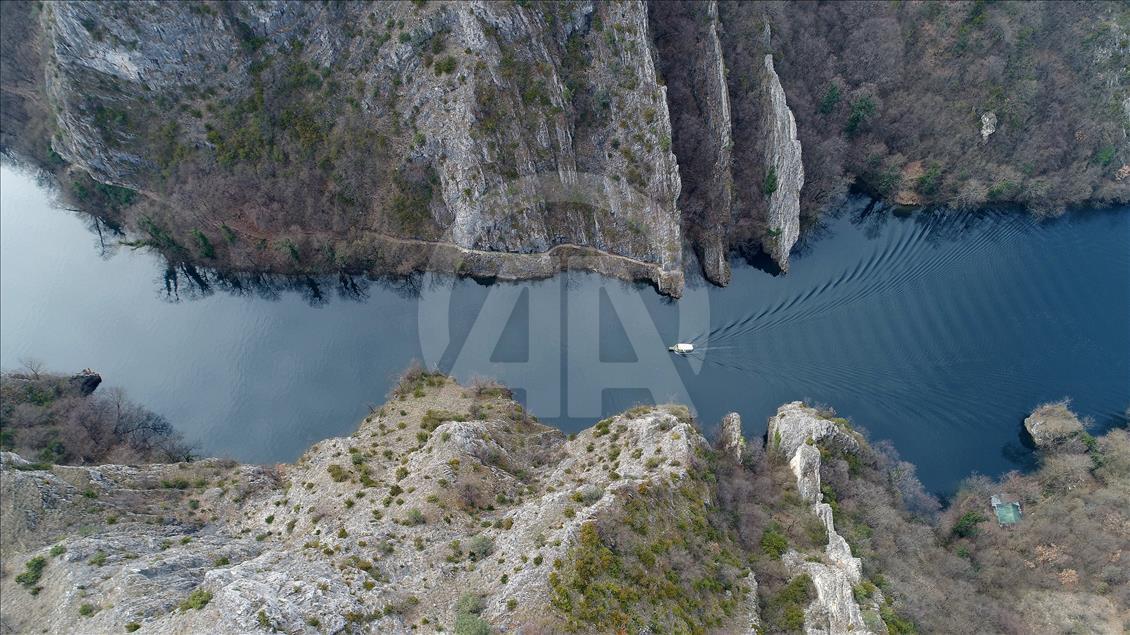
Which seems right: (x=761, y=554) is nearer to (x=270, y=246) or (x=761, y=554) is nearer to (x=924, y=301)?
(x=924, y=301)

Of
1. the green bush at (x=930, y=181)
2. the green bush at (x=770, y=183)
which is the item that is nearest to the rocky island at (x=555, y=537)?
the green bush at (x=770, y=183)

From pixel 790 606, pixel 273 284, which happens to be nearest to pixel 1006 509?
pixel 790 606

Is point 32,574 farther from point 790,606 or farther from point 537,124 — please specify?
point 537,124

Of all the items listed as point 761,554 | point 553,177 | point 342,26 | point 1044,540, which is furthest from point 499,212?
point 1044,540

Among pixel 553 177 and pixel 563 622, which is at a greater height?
pixel 553 177

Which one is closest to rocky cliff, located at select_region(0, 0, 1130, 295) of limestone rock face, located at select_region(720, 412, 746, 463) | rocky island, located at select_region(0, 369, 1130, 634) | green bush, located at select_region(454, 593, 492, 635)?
limestone rock face, located at select_region(720, 412, 746, 463)

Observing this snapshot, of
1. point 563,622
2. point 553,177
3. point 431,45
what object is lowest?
point 563,622
